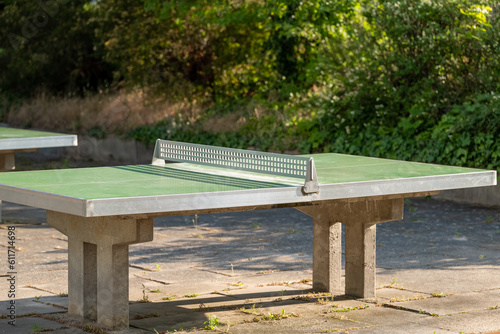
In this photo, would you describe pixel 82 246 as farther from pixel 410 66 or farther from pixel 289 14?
pixel 289 14

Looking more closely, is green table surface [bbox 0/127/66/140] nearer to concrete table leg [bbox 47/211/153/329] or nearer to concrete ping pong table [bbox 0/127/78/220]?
concrete ping pong table [bbox 0/127/78/220]

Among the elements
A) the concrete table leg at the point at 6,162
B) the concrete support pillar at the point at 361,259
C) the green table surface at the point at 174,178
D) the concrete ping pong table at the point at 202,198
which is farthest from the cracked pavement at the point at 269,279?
the green table surface at the point at 174,178

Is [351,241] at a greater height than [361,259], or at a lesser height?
greater

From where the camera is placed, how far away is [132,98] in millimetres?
22062

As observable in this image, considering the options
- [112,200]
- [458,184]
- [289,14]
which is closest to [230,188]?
[112,200]

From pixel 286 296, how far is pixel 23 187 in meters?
2.49

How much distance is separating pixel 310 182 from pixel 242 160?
1.52 metres

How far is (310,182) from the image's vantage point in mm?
5781

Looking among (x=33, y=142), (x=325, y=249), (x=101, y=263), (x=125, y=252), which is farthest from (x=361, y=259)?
(x=33, y=142)

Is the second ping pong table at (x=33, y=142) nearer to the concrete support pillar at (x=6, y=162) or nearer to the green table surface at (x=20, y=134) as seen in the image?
the green table surface at (x=20, y=134)

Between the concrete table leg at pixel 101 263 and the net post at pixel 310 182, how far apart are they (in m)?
1.08

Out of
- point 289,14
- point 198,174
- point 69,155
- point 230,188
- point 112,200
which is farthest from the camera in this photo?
point 69,155

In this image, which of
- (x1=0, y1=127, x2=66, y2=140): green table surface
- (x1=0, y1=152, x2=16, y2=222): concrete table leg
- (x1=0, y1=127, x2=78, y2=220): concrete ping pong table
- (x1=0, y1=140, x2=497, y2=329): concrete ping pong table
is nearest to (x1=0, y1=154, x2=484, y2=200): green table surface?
(x1=0, y1=140, x2=497, y2=329): concrete ping pong table

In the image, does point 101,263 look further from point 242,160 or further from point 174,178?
point 242,160
